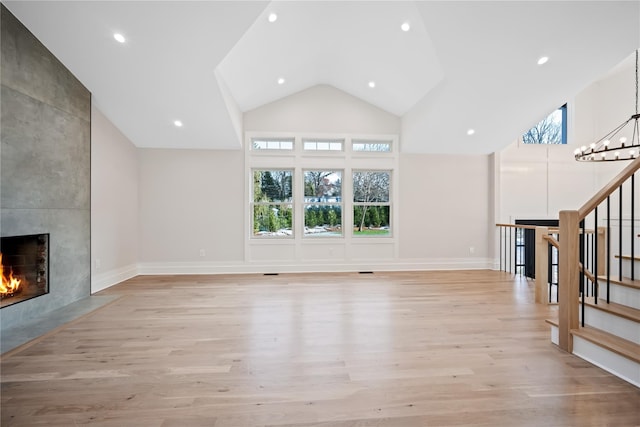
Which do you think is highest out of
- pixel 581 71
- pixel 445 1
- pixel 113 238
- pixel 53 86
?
pixel 445 1

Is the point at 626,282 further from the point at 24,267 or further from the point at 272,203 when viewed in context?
the point at 24,267

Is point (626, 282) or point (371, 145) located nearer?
point (626, 282)

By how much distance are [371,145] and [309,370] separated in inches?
187

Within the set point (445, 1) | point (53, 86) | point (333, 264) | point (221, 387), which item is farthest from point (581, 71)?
point (53, 86)

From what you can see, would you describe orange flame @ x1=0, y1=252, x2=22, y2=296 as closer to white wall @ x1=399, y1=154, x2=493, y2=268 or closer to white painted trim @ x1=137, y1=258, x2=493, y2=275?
white painted trim @ x1=137, y1=258, x2=493, y2=275

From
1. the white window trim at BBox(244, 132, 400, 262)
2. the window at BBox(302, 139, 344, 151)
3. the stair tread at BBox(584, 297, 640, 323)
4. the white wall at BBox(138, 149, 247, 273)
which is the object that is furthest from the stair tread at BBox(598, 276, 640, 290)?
the white wall at BBox(138, 149, 247, 273)

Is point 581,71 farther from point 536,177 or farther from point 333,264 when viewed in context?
point 333,264

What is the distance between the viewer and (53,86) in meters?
3.60

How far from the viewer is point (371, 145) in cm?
607

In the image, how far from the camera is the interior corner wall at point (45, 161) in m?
3.02

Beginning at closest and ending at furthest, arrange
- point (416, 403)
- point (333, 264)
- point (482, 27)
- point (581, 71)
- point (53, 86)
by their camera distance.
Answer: point (416, 403) → point (482, 27) → point (53, 86) → point (581, 71) → point (333, 264)

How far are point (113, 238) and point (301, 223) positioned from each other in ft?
10.2

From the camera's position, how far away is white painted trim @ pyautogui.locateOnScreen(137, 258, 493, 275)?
18.3 feet

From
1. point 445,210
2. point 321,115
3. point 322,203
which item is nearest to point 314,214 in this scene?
point 322,203
